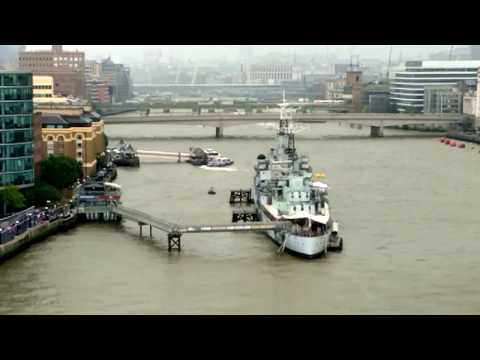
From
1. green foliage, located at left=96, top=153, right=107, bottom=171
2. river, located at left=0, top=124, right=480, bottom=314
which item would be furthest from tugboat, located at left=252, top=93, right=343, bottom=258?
green foliage, located at left=96, top=153, right=107, bottom=171

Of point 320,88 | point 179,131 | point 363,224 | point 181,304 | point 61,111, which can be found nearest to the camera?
point 181,304

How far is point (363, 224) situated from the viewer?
6004 millimetres

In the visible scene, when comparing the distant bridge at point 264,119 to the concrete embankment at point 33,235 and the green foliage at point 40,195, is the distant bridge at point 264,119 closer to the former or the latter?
the green foliage at point 40,195

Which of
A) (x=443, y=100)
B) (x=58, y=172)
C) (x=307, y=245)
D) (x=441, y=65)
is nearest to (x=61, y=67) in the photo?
(x=441, y=65)

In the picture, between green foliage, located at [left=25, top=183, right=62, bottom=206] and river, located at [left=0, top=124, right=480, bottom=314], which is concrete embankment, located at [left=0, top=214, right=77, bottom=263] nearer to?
river, located at [left=0, top=124, right=480, bottom=314]

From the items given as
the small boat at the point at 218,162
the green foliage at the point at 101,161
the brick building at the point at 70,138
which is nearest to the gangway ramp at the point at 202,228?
the brick building at the point at 70,138

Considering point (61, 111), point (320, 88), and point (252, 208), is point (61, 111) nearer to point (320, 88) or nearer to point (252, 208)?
point (252, 208)

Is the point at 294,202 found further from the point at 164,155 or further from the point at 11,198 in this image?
the point at 164,155

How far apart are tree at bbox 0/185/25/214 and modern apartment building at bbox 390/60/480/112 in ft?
46.7

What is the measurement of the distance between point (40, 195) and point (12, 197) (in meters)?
0.59

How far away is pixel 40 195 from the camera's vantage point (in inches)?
259

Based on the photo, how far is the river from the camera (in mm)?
3846
